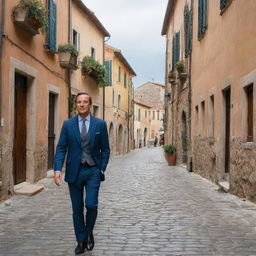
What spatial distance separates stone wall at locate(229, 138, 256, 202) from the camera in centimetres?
849

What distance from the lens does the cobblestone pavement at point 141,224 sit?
5195 mm

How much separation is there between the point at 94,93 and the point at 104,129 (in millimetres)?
16538

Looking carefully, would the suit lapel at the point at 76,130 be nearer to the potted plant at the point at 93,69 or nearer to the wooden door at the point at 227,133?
the wooden door at the point at 227,133

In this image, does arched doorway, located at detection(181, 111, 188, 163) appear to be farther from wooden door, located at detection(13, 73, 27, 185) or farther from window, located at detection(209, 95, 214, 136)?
wooden door, located at detection(13, 73, 27, 185)

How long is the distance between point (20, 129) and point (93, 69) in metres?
8.23

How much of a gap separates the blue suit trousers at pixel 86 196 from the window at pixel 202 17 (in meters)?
9.79

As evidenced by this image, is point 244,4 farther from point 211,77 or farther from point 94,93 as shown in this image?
point 94,93

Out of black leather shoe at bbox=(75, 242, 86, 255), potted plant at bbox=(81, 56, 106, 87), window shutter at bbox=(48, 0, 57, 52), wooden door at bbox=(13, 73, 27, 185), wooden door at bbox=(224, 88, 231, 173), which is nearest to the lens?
black leather shoe at bbox=(75, 242, 86, 255)

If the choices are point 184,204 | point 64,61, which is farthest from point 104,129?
point 64,61

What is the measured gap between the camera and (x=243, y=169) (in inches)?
361

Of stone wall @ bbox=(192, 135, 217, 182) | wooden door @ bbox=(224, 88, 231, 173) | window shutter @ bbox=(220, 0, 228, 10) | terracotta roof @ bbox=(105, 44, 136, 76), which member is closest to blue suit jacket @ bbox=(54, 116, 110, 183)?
window shutter @ bbox=(220, 0, 228, 10)

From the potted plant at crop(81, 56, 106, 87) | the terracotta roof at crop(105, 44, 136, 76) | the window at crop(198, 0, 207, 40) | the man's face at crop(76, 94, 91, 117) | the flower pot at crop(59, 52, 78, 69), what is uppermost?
the terracotta roof at crop(105, 44, 136, 76)

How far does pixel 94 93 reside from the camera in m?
21.6

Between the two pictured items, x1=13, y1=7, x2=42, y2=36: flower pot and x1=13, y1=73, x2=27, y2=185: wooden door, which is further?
x1=13, y1=73, x2=27, y2=185: wooden door
